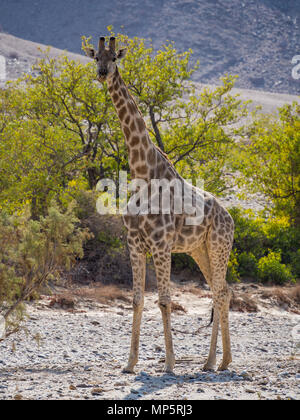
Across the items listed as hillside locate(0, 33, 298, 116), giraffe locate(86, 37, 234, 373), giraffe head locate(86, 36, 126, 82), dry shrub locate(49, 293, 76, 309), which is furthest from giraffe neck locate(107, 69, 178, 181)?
hillside locate(0, 33, 298, 116)

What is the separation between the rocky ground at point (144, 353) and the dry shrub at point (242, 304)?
23 centimetres

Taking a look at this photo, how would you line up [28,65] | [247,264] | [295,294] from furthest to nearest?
[28,65]
[247,264]
[295,294]

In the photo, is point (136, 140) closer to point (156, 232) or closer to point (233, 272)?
point (156, 232)

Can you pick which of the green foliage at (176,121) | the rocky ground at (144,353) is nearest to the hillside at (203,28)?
the green foliage at (176,121)

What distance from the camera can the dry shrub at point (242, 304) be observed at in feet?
48.0

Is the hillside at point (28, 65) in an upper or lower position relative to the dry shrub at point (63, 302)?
upper

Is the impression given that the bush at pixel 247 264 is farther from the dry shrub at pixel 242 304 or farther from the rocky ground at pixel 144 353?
the dry shrub at pixel 242 304

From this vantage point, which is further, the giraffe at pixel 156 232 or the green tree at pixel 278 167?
the green tree at pixel 278 167

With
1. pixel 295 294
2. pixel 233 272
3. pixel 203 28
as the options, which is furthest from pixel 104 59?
pixel 203 28

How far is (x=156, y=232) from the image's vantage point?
26.1 ft

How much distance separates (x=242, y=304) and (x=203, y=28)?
95005 mm

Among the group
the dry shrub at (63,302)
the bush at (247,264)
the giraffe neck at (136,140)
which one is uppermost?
the giraffe neck at (136,140)

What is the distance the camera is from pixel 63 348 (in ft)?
31.9

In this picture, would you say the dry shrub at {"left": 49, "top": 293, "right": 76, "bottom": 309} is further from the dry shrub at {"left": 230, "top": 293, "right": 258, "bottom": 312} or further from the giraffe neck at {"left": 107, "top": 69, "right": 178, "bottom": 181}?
the giraffe neck at {"left": 107, "top": 69, "right": 178, "bottom": 181}
